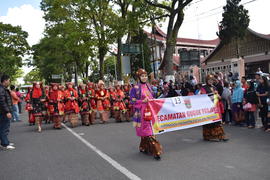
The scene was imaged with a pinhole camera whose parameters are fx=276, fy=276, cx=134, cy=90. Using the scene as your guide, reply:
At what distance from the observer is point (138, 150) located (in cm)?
675

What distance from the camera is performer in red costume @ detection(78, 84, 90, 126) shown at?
486 inches

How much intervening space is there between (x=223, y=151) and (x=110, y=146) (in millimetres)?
2888

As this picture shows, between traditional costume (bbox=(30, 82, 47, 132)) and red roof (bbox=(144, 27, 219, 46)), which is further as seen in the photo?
red roof (bbox=(144, 27, 219, 46))

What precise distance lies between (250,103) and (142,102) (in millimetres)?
4760

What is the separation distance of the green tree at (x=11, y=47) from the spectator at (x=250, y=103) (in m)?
31.1

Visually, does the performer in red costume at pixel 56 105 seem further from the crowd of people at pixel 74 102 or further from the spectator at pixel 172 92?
the spectator at pixel 172 92

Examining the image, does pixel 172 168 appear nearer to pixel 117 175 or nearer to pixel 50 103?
pixel 117 175

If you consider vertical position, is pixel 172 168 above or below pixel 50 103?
below

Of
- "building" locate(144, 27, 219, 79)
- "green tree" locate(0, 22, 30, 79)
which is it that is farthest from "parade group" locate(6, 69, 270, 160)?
"green tree" locate(0, 22, 30, 79)

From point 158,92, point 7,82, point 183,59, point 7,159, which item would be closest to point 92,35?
point 183,59

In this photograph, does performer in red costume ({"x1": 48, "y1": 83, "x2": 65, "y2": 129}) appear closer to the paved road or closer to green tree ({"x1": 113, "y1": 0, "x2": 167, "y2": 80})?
the paved road

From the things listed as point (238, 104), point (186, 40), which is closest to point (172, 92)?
point (238, 104)

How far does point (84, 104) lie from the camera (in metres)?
12.5

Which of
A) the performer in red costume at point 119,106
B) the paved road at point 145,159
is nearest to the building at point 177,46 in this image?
the performer in red costume at point 119,106
